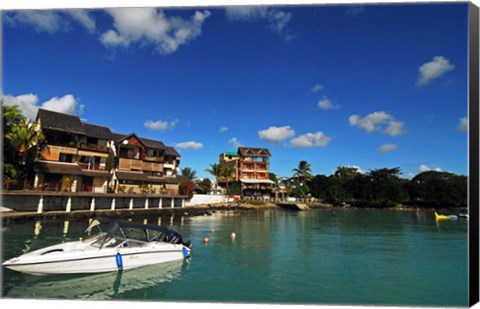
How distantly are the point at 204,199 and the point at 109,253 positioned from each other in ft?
101

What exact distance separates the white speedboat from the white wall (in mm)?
26495

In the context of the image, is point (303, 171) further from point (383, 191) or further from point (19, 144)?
point (19, 144)

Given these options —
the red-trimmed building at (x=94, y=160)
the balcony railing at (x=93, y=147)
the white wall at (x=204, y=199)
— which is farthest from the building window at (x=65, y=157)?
the white wall at (x=204, y=199)

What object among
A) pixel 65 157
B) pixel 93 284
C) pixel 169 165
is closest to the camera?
pixel 93 284

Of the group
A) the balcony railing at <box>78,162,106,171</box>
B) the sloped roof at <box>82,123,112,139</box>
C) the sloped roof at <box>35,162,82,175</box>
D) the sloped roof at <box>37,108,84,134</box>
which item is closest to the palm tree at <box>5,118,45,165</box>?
the sloped roof at <box>35,162,82,175</box>

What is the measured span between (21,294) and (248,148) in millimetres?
46886

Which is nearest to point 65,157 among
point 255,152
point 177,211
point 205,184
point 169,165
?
point 177,211

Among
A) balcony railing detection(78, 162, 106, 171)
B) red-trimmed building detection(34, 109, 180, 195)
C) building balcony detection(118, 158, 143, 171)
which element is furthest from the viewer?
building balcony detection(118, 158, 143, 171)

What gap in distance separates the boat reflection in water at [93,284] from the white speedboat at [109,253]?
0.18m

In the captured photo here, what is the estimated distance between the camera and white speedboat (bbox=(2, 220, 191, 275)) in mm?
7930

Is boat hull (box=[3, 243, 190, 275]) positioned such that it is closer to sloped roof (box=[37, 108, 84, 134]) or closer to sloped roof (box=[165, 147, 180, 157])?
sloped roof (box=[37, 108, 84, 134])

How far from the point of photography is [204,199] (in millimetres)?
39469

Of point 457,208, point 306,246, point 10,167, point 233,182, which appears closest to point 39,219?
point 10,167

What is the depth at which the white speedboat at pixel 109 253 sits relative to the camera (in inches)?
312
